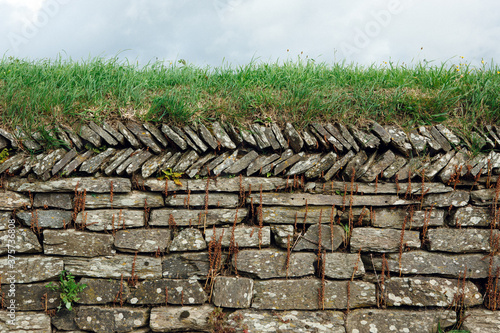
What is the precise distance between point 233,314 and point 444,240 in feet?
8.19

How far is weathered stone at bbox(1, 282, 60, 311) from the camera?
4191 mm

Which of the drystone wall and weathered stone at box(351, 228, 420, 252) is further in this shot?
weathered stone at box(351, 228, 420, 252)

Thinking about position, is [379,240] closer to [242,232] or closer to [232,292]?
[242,232]

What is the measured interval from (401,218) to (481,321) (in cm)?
137

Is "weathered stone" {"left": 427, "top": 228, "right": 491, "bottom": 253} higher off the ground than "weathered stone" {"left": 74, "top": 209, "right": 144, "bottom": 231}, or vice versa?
"weathered stone" {"left": 74, "top": 209, "right": 144, "bottom": 231}

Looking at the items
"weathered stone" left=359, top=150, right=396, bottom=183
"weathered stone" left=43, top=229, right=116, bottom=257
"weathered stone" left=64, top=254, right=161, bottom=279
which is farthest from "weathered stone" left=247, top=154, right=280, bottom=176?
"weathered stone" left=43, top=229, right=116, bottom=257

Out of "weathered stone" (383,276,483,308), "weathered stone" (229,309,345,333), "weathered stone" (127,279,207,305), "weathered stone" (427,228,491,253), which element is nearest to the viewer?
"weathered stone" (229,309,345,333)

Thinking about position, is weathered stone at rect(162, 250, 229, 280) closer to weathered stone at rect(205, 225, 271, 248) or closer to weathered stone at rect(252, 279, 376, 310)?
weathered stone at rect(205, 225, 271, 248)

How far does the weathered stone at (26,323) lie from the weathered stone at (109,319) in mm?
336

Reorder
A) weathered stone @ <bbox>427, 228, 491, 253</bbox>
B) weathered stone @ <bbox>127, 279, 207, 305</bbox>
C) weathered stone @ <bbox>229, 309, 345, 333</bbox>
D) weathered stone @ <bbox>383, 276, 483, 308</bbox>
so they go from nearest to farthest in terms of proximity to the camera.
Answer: weathered stone @ <bbox>229, 309, 345, 333</bbox> < weathered stone @ <bbox>127, 279, 207, 305</bbox> < weathered stone @ <bbox>383, 276, 483, 308</bbox> < weathered stone @ <bbox>427, 228, 491, 253</bbox>

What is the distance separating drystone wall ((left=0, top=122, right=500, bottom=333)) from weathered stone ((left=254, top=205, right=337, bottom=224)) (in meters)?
0.02

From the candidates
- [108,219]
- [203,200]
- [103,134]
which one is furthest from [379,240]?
[103,134]

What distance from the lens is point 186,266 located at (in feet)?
14.0

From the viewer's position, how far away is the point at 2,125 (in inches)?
177
